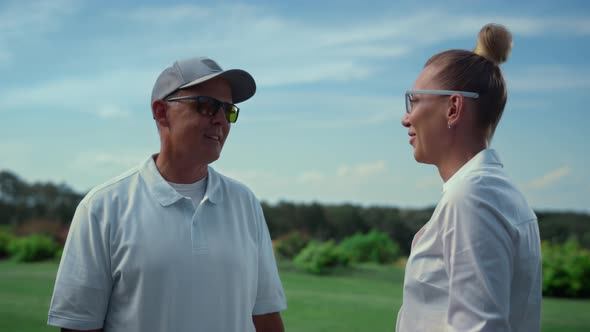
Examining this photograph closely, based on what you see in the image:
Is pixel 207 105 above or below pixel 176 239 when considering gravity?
above

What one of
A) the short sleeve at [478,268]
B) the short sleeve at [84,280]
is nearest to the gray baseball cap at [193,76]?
the short sleeve at [84,280]

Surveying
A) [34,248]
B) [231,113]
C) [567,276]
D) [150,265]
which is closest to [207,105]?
[231,113]

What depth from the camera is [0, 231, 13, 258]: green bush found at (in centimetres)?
1485

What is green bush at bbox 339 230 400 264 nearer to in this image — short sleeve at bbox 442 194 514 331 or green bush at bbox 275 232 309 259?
green bush at bbox 275 232 309 259

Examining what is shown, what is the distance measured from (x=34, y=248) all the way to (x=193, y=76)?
42.3 ft

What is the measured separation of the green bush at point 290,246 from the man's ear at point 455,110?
11072 millimetres

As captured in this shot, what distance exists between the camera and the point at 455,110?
6.51 feet

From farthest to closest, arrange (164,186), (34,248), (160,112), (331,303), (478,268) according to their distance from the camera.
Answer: (34,248) < (331,303) < (160,112) < (164,186) < (478,268)

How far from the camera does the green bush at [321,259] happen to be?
453 inches

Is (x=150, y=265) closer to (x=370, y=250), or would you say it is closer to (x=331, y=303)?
(x=331, y=303)

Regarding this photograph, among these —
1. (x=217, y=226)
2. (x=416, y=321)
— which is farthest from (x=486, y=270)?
(x=217, y=226)

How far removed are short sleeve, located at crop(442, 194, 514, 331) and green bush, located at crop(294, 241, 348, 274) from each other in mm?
9843

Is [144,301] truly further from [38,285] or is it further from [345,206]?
[345,206]

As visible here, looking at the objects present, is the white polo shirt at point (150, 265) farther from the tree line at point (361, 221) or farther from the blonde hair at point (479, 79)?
the tree line at point (361, 221)
